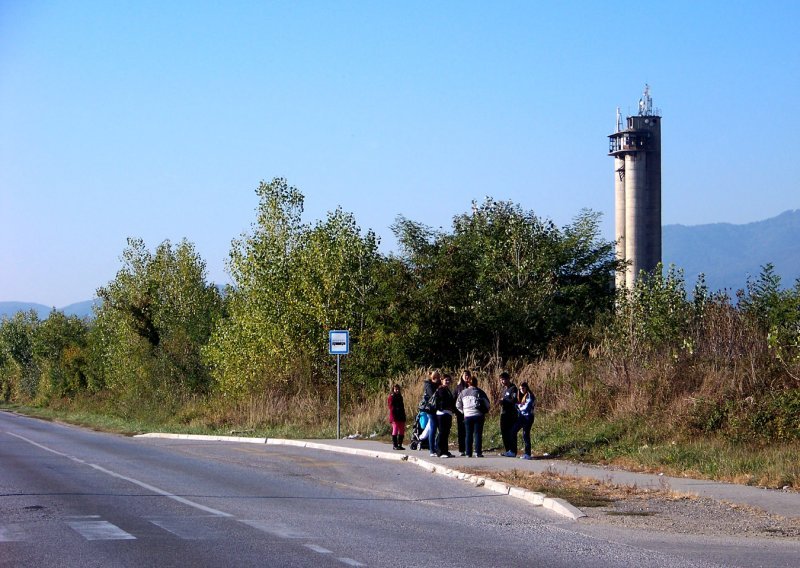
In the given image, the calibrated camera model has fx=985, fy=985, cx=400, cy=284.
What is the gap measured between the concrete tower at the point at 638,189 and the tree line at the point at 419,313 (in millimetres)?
33991

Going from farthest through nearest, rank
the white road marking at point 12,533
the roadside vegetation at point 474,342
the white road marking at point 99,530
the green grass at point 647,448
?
the roadside vegetation at point 474,342, the green grass at point 647,448, the white road marking at point 99,530, the white road marking at point 12,533

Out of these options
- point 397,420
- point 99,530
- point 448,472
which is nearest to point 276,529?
point 99,530

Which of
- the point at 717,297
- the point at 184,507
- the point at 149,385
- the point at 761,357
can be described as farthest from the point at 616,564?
the point at 149,385

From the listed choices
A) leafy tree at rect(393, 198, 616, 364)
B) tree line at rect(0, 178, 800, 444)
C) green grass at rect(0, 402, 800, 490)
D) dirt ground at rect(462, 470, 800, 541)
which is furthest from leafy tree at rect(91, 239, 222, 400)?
dirt ground at rect(462, 470, 800, 541)

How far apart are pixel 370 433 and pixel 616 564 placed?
18.0 meters

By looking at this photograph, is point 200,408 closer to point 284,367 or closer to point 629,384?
point 284,367

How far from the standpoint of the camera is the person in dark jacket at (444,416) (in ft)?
67.1

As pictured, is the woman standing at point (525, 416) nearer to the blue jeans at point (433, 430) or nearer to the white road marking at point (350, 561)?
the blue jeans at point (433, 430)

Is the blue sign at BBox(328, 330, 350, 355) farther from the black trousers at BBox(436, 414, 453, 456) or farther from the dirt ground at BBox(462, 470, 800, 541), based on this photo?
the dirt ground at BBox(462, 470, 800, 541)

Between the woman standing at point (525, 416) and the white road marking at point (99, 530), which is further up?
the woman standing at point (525, 416)

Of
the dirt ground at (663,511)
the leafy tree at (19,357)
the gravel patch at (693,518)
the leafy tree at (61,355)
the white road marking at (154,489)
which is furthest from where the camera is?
the leafy tree at (19,357)

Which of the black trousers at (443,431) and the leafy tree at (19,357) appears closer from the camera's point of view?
the black trousers at (443,431)

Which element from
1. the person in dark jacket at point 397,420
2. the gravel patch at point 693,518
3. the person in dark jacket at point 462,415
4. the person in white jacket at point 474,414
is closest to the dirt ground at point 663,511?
the gravel patch at point 693,518

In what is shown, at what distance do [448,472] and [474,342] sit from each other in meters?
13.9
